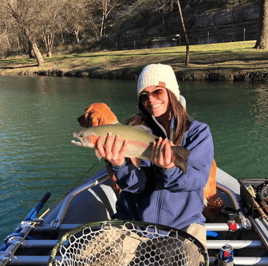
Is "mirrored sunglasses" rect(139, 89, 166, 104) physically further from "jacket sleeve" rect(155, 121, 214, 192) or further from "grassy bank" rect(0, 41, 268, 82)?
"grassy bank" rect(0, 41, 268, 82)

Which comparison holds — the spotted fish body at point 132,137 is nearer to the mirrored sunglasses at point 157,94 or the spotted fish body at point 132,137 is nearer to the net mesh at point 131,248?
the mirrored sunglasses at point 157,94

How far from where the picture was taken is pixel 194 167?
8.36ft

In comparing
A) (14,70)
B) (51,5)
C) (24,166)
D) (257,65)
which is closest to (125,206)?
(24,166)

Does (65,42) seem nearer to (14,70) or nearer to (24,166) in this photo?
(14,70)

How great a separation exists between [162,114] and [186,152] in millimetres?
684

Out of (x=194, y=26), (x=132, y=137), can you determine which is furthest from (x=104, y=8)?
(x=132, y=137)

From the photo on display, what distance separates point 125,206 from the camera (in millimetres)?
2939

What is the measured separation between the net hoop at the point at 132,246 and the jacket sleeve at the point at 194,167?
0.41 metres

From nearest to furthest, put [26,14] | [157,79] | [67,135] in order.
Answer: [157,79]
[67,135]
[26,14]

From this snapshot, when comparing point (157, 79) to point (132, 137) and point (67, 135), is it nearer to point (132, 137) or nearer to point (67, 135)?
point (132, 137)

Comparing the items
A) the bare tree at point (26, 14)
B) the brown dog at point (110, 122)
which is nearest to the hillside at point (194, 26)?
the bare tree at point (26, 14)

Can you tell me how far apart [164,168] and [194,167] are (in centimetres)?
31

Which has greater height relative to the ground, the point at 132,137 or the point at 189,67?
the point at 132,137

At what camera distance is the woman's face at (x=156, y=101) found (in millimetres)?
2787
